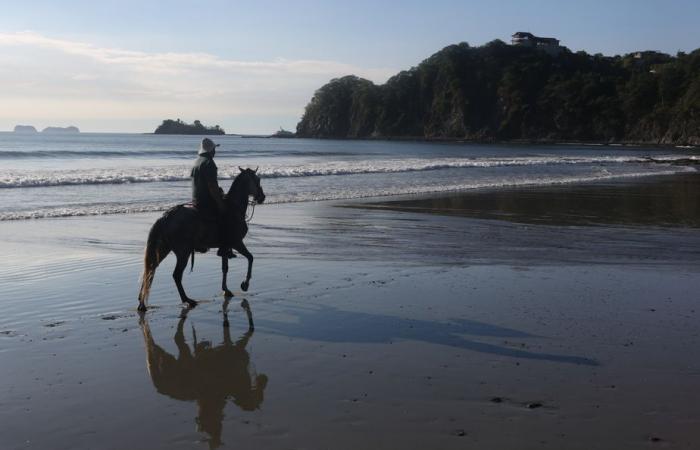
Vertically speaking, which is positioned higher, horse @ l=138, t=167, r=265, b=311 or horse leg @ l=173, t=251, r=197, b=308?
horse @ l=138, t=167, r=265, b=311

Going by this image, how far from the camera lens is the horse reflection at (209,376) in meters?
5.19

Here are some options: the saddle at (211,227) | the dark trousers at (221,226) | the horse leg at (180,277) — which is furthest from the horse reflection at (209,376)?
the dark trousers at (221,226)

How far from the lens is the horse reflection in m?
5.19

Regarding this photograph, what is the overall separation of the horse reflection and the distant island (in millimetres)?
114514

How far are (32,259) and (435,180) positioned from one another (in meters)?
22.9

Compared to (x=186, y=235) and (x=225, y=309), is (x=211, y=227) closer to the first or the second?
(x=186, y=235)

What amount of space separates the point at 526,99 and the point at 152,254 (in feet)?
477

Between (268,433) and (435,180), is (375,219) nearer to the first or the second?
(268,433)

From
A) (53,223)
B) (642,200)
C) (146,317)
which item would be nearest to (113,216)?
(53,223)

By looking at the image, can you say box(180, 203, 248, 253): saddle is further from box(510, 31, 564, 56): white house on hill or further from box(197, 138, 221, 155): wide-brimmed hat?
box(510, 31, 564, 56): white house on hill

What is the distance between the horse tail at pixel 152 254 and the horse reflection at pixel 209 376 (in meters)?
0.98

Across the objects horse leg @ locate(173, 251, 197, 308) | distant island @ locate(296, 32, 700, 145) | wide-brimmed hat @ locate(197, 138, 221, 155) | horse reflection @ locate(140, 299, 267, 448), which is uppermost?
distant island @ locate(296, 32, 700, 145)

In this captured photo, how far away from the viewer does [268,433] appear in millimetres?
4715

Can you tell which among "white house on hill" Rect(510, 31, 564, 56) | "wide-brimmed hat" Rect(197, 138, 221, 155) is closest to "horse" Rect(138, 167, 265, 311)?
"wide-brimmed hat" Rect(197, 138, 221, 155)
